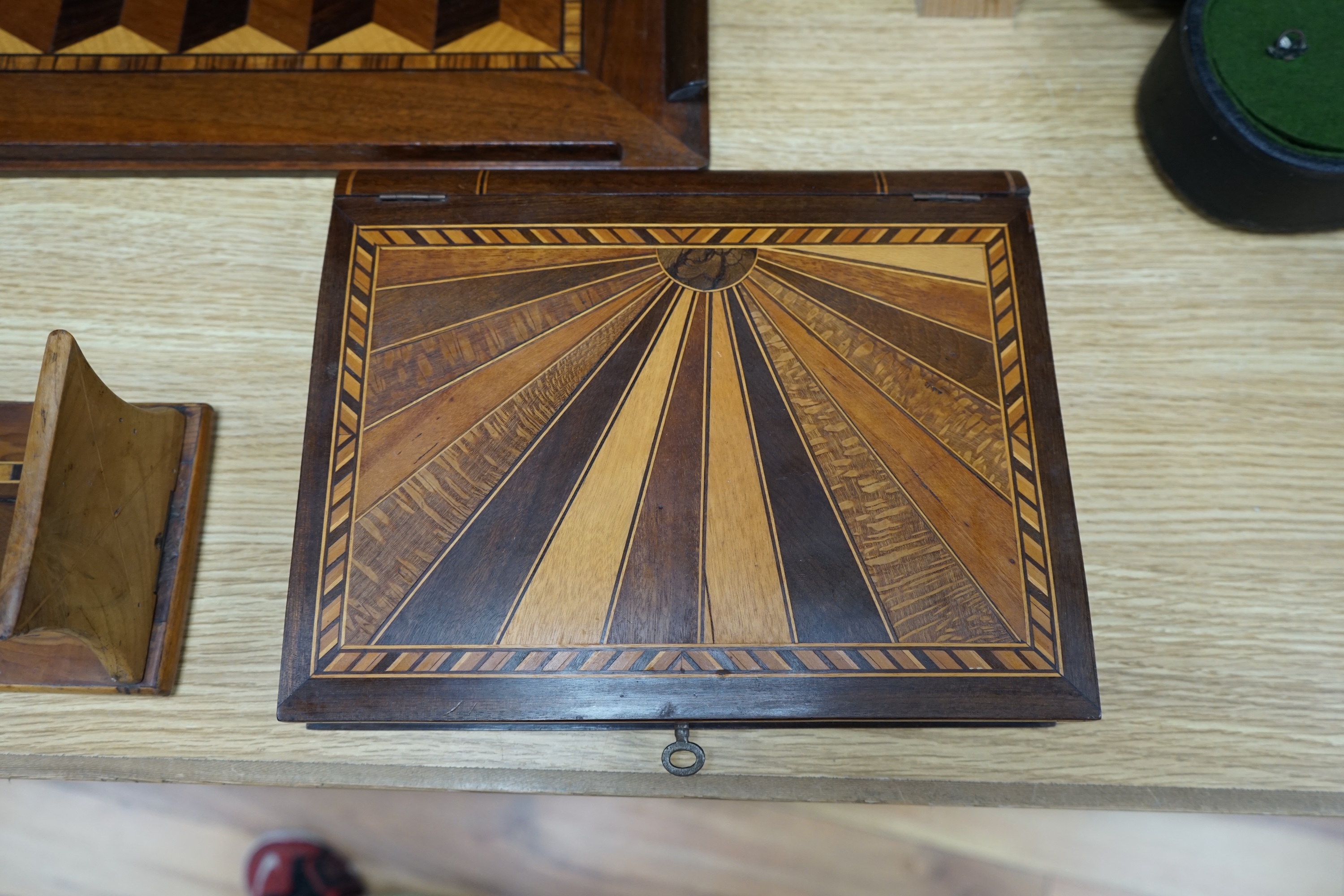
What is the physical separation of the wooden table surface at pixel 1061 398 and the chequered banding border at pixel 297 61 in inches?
6.3

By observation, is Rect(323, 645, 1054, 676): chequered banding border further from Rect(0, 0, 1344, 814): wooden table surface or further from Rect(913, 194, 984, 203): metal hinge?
Rect(913, 194, 984, 203): metal hinge

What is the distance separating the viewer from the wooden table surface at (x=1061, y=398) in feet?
3.66

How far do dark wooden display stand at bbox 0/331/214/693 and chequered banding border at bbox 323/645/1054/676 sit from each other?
0.28 m

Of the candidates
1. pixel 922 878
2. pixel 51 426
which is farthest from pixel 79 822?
pixel 922 878

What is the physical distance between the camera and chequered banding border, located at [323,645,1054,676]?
97 centimetres

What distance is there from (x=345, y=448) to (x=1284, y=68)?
133 centimetres

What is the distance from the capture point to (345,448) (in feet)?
3.38

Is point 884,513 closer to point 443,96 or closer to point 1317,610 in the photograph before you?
point 1317,610

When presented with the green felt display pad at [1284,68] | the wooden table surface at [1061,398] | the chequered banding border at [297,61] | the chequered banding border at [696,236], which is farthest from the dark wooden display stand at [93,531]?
the green felt display pad at [1284,68]

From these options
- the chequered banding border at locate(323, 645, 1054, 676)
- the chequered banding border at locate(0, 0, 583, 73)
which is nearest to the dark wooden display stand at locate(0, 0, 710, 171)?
the chequered banding border at locate(0, 0, 583, 73)

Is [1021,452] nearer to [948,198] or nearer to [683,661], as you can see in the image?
[948,198]

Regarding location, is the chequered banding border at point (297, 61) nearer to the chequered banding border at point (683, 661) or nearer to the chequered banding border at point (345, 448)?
the chequered banding border at point (345, 448)

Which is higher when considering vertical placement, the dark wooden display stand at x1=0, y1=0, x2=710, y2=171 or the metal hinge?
the dark wooden display stand at x1=0, y1=0, x2=710, y2=171

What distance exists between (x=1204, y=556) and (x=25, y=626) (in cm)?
140
